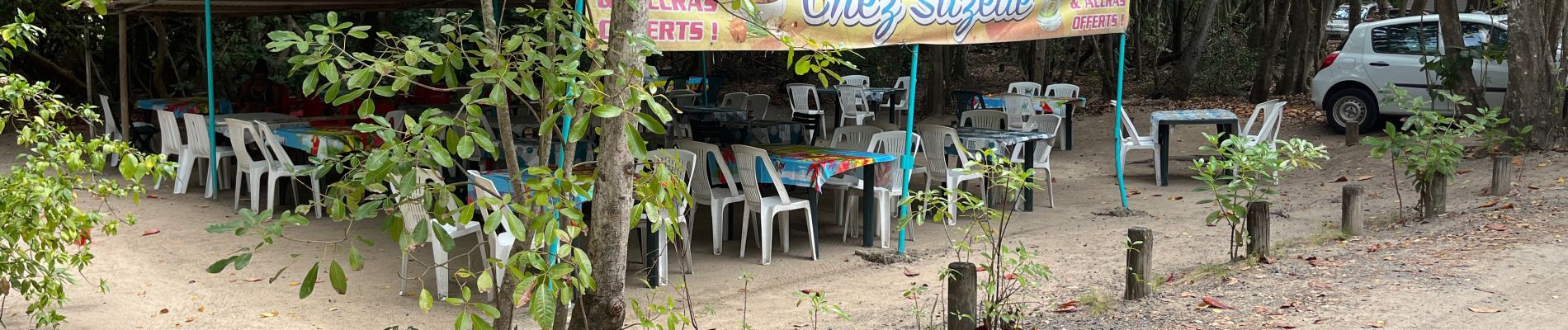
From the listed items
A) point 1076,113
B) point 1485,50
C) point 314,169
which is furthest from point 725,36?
point 1076,113

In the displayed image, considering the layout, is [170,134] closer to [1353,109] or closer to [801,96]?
[801,96]

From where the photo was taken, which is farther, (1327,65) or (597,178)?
(1327,65)

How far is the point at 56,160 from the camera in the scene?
12.4 feet

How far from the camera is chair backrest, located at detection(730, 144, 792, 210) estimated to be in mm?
5957

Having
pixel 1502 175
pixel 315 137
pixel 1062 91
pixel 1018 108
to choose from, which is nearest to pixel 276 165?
pixel 315 137

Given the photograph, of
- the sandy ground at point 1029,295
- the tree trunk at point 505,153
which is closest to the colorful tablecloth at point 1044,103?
the sandy ground at point 1029,295

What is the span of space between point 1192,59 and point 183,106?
1107 centimetres

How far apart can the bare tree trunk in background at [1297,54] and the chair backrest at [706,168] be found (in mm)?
9691

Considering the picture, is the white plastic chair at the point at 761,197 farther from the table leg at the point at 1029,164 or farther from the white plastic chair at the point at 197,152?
the white plastic chair at the point at 197,152

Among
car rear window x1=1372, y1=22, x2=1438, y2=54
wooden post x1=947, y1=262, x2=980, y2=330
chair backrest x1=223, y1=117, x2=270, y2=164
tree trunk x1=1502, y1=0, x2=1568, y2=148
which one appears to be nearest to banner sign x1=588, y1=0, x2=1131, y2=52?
wooden post x1=947, y1=262, x2=980, y2=330

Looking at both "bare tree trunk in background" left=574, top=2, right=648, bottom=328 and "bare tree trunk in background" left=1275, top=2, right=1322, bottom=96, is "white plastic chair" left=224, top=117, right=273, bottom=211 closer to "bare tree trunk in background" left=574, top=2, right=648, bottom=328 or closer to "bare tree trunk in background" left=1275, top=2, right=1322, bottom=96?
"bare tree trunk in background" left=574, top=2, right=648, bottom=328

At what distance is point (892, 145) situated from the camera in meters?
7.09

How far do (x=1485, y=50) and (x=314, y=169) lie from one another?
28.3 feet

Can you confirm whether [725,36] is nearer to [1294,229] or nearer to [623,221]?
[623,221]
